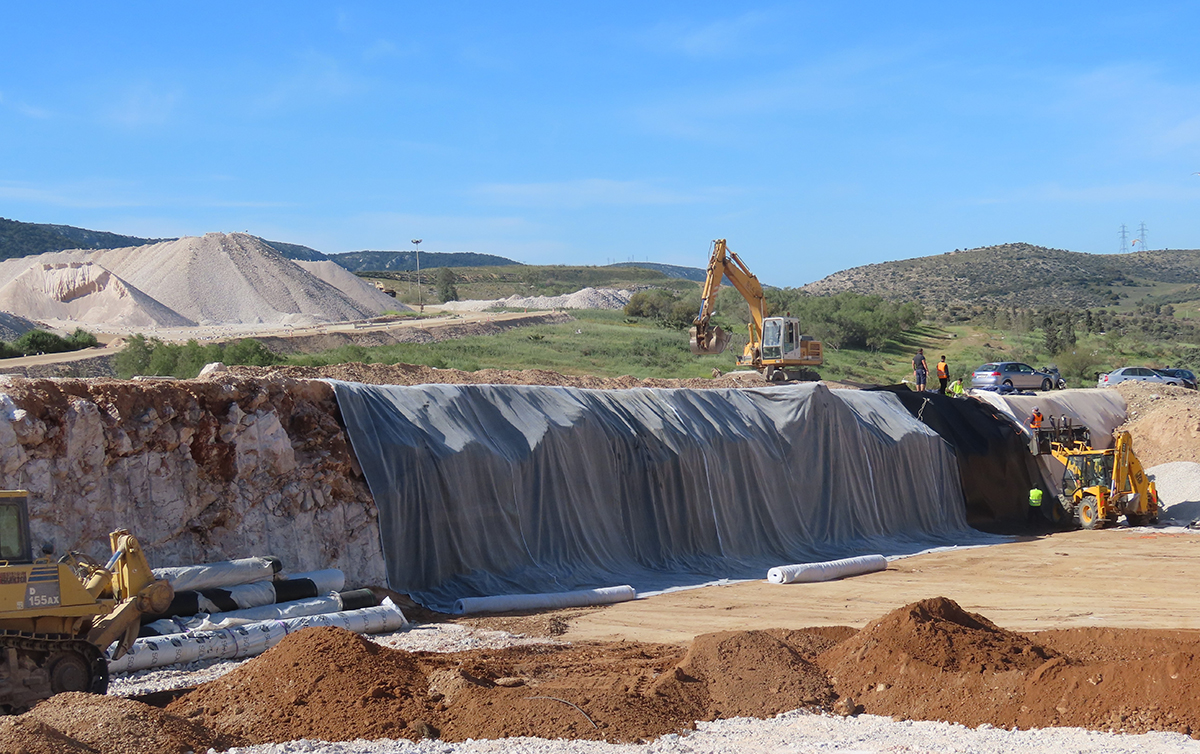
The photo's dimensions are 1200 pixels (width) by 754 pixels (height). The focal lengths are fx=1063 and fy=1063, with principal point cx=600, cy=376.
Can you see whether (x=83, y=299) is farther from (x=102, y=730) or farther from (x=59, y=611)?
(x=102, y=730)

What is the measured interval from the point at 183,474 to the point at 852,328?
43.0m

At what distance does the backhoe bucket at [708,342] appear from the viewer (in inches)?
1139

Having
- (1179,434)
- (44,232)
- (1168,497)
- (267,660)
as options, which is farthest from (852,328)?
(44,232)

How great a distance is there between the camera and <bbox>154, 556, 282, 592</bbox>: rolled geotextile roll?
37.2ft

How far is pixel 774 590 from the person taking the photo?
1628cm

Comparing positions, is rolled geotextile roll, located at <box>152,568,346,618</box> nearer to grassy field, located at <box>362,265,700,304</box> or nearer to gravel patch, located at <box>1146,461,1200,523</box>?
gravel patch, located at <box>1146,461,1200,523</box>

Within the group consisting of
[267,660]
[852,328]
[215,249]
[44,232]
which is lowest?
[267,660]

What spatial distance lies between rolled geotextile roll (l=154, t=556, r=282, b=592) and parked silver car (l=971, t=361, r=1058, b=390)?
2694 centimetres

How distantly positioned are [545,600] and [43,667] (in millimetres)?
6915

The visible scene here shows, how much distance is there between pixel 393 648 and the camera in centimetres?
1098

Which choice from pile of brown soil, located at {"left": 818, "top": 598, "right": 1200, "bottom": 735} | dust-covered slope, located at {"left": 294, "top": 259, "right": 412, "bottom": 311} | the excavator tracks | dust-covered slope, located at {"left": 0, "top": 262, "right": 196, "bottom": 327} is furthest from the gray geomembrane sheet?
dust-covered slope, located at {"left": 294, "top": 259, "right": 412, "bottom": 311}

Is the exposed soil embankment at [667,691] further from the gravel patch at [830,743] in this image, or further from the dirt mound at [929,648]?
the gravel patch at [830,743]

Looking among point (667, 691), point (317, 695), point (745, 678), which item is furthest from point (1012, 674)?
point (317, 695)

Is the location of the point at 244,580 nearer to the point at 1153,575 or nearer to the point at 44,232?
the point at 1153,575
